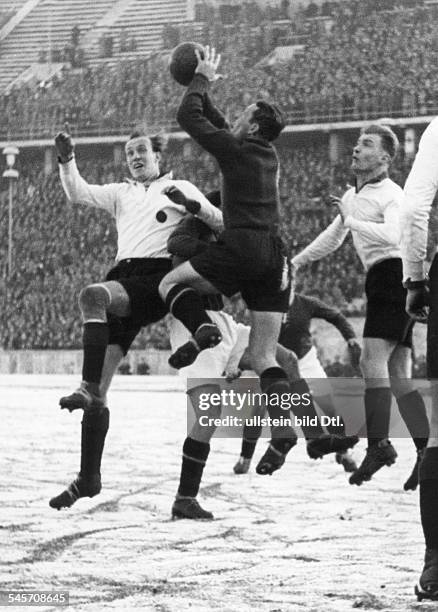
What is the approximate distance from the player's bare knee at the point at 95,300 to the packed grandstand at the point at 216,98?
13.4 meters

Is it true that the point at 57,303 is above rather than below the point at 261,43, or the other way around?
below

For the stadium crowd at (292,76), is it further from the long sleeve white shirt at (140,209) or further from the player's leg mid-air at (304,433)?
the long sleeve white shirt at (140,209)

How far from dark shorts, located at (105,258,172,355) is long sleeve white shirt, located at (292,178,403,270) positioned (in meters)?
0.61

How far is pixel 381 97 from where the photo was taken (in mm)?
18281

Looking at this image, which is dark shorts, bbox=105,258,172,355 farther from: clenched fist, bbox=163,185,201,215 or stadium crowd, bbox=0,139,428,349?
stadium crowd, bbox=0,139,428,349

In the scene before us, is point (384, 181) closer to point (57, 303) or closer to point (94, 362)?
point (94, 362)

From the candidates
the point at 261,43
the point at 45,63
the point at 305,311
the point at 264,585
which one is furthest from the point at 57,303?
the point at 264,585

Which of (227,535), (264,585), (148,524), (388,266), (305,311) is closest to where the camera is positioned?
(264,585)

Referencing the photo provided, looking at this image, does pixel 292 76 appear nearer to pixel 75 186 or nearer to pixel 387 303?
pixel 387 303

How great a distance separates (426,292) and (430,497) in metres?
0.53

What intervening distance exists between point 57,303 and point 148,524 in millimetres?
15742

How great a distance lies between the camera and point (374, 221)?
4.54 metres

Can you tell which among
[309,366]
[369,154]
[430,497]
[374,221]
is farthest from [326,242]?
[430,497]

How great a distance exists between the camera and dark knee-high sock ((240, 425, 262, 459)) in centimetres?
537
